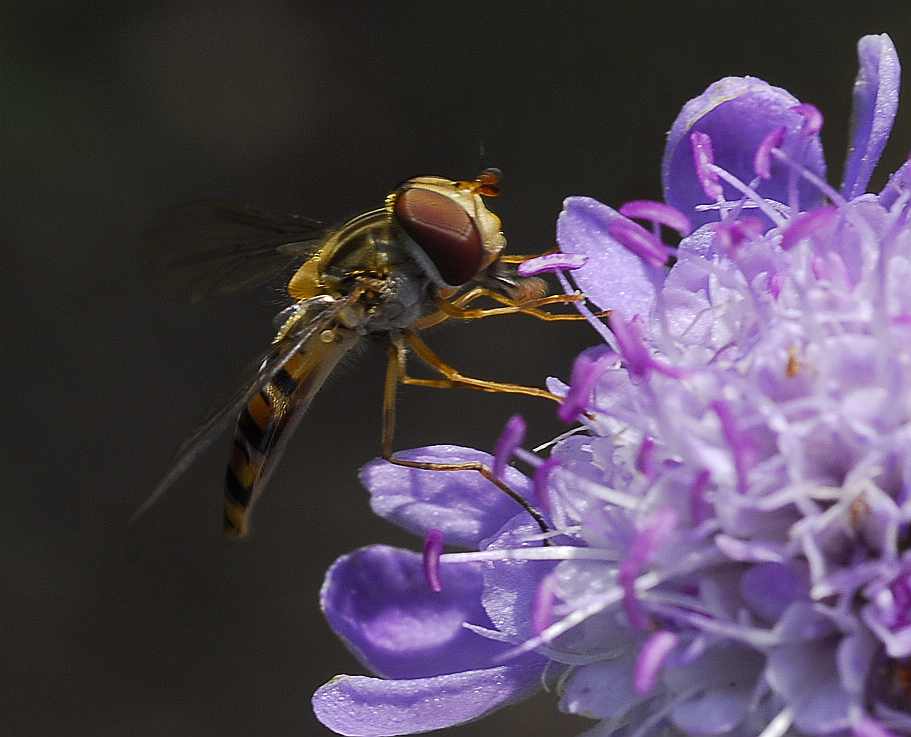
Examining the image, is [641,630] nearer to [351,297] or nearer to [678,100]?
[351,297]

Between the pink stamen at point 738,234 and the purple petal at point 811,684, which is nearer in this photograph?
the purple petal at point 811,684

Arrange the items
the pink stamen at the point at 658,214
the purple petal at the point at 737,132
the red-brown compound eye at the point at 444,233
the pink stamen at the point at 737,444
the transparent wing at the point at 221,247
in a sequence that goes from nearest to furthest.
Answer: the pink stamen at the point at 737,444, the pink stamen at the point at 658,214, the purple petal at the point at 737,132, the red-brown compound eye at the point at 444,233, the transparent wing at the point at 221,247

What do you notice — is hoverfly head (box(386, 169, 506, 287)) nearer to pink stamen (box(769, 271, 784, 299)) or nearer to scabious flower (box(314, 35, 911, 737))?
scabious flower (box(314, 35, 911, 737))

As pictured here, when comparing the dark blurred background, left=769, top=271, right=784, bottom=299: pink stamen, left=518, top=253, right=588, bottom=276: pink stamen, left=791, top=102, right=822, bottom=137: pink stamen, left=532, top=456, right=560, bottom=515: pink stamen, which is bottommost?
the dark blurred background

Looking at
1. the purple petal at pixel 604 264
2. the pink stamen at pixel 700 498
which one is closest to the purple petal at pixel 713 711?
the pink stamen at pixel 700 498

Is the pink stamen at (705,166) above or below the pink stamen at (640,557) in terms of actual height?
above

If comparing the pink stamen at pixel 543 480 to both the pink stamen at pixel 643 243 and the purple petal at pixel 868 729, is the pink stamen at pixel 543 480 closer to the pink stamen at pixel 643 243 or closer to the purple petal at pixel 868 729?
the pink stamen at pixel 643 243

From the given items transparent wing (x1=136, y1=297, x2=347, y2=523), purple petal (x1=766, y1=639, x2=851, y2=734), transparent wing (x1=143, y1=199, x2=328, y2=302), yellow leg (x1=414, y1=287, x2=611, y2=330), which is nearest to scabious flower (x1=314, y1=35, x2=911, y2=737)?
purple petal (x1=766, y1=639, x2=851, y2=734)

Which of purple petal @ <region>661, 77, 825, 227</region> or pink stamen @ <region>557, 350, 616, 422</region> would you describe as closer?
pink stamen @ <region>557, 350, 616, 422</region>
